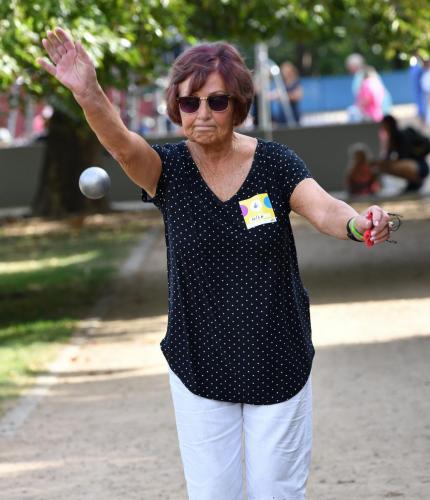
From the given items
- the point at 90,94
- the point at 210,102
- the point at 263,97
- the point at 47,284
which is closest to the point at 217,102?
the point at 210,102

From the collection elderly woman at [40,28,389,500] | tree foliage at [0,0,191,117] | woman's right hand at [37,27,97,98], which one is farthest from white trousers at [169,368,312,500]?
tree foliage at [0,0,191,117]

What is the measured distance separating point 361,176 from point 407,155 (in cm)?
95

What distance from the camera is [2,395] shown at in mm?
9023

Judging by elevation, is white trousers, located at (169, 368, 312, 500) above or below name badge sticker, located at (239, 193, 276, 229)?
below

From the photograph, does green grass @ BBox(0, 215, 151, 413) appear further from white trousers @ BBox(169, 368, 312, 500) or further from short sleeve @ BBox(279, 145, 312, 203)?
short sleeve @ BBox(279, 145, 312, 203)

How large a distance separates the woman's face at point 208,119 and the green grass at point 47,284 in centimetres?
499

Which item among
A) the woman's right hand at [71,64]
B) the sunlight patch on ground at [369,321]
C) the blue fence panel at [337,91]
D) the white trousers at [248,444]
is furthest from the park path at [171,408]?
the blue fence panel at [337,91]

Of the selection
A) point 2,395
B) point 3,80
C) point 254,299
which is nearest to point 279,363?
point 254,299

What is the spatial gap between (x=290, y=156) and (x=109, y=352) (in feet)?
21.2

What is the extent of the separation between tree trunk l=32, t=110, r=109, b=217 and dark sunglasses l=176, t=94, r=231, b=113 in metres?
17.4

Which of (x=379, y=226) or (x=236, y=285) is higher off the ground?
(x=379, y=226)

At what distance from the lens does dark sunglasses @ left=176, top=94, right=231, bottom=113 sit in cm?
413

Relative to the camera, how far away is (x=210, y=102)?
4.13m

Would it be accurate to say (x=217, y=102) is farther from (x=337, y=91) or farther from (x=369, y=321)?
(x=337, y=91)
